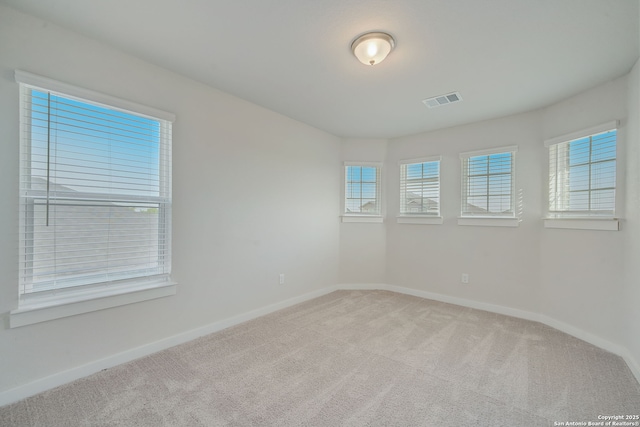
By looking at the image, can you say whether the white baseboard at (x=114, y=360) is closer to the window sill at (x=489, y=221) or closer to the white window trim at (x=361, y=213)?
the white window trim at (x=361, y=213)

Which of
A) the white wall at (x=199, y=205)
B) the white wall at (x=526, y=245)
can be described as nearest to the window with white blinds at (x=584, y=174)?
the white wall at (x=526, y=245)

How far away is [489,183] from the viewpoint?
383 centimetres

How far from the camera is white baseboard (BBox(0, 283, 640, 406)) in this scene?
6.42ft

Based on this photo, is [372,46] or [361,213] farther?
[361,213]

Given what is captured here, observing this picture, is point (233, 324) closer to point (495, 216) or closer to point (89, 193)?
point (89, 193)

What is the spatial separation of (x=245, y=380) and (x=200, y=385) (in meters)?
0.33

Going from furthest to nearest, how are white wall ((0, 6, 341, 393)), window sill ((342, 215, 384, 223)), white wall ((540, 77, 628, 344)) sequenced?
window sill ((342, 215, 384, 223)) < white wall ((540, 77, 628, 344)) < white wall ((0, 6, 341, 393))

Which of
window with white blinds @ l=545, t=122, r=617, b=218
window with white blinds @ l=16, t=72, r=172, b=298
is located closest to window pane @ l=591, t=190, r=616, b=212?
window with white blinds @ l=545, t=122, r=617, b=218

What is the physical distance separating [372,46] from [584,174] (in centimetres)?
274

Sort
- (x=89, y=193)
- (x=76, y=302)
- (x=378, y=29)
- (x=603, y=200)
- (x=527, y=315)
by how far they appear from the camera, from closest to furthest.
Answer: (x=378, y=29)
(x=76, y=302)
(x=89, y=193)
(x=603, y=200)
(x=527, y=315)

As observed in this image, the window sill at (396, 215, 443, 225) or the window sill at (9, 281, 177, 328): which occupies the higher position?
the window sill at (396, 215, 443, 225)

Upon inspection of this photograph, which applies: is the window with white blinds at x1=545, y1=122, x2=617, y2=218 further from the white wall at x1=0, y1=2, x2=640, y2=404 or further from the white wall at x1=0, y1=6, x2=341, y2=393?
the white wall at x1=0, y1=6, x2=341, y2=393

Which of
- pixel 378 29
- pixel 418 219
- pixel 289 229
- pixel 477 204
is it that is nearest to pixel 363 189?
pixel 418 219

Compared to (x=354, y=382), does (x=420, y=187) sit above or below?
above
